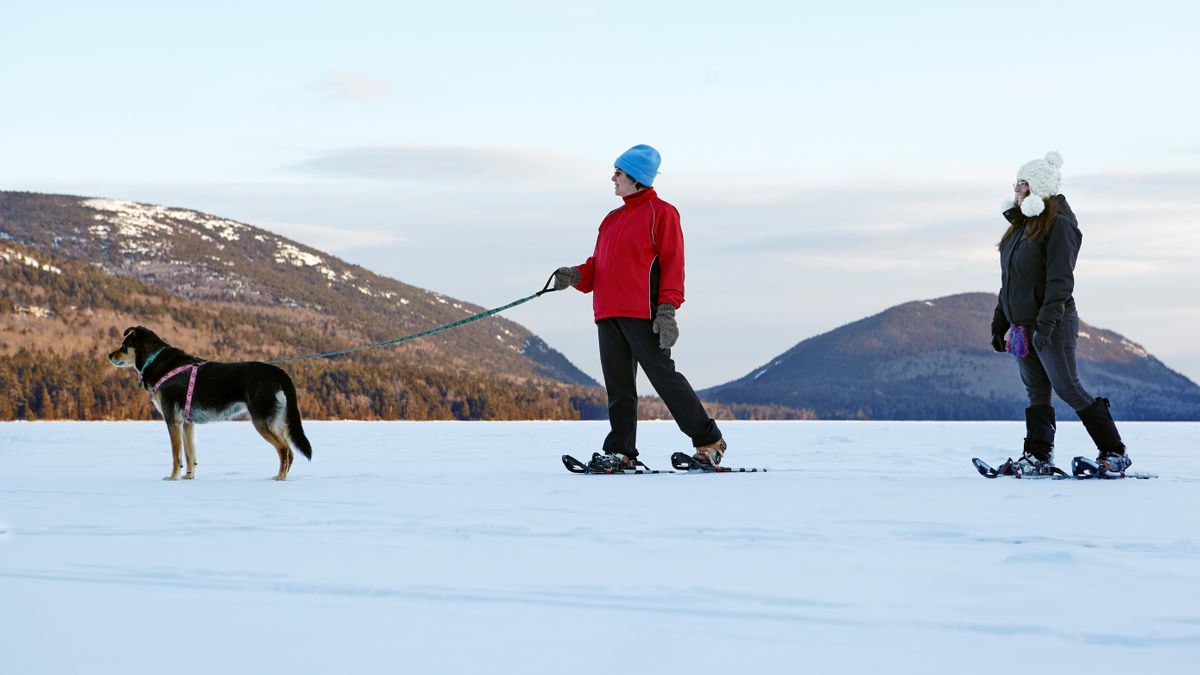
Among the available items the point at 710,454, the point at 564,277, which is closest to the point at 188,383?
the point at 564,277

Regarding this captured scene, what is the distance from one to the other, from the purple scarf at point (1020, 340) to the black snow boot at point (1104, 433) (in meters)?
0.51

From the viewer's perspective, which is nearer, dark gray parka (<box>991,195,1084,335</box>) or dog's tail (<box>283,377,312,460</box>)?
dark gray parka (<box>991,195,1084,335</box>)

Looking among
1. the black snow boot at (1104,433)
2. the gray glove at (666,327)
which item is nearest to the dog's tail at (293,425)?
the gray glove at (666,327)

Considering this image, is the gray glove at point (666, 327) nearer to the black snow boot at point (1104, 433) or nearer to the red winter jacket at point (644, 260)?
the red winter jacket at point (644, 260)

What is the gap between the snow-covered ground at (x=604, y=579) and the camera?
2549 millimetres

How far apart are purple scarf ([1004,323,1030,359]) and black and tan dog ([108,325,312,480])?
4.60m

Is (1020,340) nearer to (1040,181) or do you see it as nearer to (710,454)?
(1040,181)

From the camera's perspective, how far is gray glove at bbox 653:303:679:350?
7.72m

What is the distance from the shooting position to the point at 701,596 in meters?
3.10

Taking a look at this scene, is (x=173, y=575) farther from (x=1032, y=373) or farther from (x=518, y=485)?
(x=1032, y=373)

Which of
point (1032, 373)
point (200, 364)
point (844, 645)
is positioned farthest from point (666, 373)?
point (844, 645)

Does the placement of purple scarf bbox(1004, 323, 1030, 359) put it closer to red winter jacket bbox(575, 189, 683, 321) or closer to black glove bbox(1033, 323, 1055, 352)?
black glove bbox(1033, 323, 1055, 352)

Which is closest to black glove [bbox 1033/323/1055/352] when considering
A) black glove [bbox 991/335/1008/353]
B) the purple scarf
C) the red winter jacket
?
the purple scarf

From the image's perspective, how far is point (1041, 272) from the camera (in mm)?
7516
